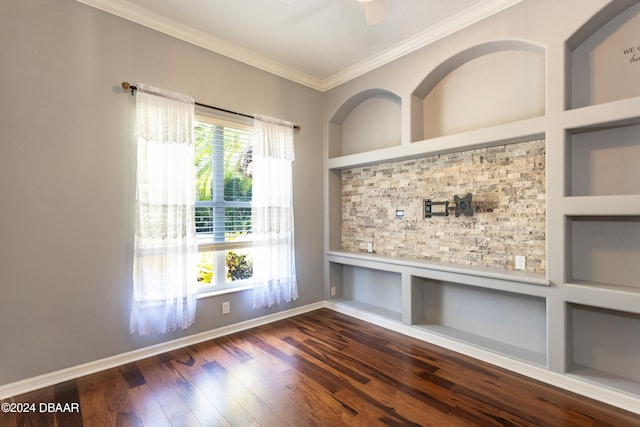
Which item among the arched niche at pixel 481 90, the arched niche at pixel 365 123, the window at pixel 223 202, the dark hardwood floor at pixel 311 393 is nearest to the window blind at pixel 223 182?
the window at pixel 223 202

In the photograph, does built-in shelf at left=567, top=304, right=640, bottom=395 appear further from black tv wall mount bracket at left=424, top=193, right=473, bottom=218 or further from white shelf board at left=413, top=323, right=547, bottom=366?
black tv wall mount bracket at left=424, top=193, right=473, bottom=218

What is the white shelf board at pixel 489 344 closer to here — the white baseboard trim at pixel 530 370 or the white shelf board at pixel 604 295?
the white baseboard trim at pixel 530 370

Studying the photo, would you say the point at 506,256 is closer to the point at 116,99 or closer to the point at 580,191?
the point at 580,191

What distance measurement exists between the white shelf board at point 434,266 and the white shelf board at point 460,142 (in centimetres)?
114

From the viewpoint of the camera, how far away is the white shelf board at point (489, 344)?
2.42 m

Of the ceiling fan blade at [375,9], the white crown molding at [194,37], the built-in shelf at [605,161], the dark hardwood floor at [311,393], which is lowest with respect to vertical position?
the dark hardwood floor at [311,393]

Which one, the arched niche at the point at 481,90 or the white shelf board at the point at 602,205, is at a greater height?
the arched niche at the point at 481,90

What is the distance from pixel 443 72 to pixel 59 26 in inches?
134

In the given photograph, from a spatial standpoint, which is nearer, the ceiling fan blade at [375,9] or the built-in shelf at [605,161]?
the ceiling fan blade at [375,9]

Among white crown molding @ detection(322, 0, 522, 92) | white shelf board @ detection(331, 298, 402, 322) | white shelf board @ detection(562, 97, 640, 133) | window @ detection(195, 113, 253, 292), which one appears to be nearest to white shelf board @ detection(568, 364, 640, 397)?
white shelf board @ detection(331, 298, 402, 322)

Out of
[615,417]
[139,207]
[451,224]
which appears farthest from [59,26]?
[615,417]

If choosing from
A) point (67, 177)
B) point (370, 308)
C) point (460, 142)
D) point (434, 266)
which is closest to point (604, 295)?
point (434, 266)

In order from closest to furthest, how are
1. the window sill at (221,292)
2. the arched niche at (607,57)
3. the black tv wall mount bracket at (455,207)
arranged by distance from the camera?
the arched niche at (607,57), the black tv wall mount bracket at (455,207), the window sill at (221,292)

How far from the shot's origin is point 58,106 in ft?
7.51
